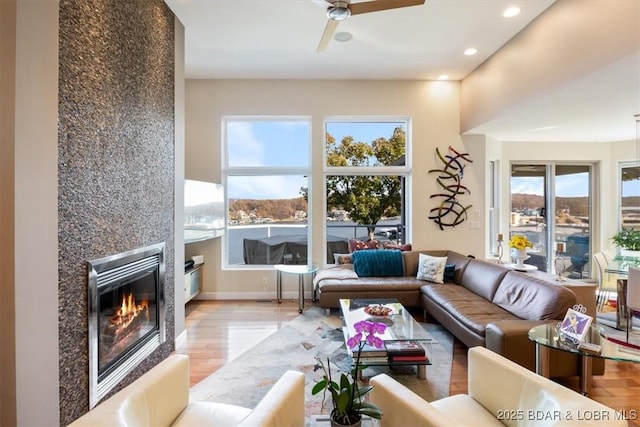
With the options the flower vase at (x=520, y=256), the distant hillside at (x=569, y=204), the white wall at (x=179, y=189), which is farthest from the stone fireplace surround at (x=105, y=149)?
the distant hillside at (x=569, y=204)

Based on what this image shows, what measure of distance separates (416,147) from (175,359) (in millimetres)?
4396

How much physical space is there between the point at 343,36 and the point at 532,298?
329cm

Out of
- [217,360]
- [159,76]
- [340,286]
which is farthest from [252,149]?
[217,360]

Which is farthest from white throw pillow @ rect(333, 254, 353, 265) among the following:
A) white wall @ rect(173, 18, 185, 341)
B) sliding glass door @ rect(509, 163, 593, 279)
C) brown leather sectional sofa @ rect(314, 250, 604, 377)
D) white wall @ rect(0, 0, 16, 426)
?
white wall @ rect(0, 0, 16, 426)

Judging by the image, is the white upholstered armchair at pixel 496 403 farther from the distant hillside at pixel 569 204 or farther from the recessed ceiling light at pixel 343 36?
the distant hillside at pixel 569 204

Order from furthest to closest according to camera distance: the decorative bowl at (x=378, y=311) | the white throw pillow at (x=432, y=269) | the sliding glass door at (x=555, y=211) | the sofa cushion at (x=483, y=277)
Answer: the sliding glass door at (x=555, y=211)
the white throw pillow at (x=432, y=269)
the sofa cushion at (x=483, y=277)
the decorative bowl at (x=378, y=311)

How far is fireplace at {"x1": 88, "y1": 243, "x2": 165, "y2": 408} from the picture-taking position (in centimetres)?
195

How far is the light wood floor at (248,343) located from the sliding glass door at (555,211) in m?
2.99

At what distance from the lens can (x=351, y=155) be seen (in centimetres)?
504

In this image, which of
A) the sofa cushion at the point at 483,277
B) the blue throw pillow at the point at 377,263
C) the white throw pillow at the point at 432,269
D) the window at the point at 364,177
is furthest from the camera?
the window at the point at 364,177

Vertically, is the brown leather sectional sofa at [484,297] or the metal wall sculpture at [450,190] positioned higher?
the metal wall sculpture at [450,190]

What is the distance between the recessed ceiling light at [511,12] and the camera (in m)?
3.04

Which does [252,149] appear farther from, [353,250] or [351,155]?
[353,250]

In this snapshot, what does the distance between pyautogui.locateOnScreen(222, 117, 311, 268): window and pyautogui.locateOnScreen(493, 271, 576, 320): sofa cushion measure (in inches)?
110
